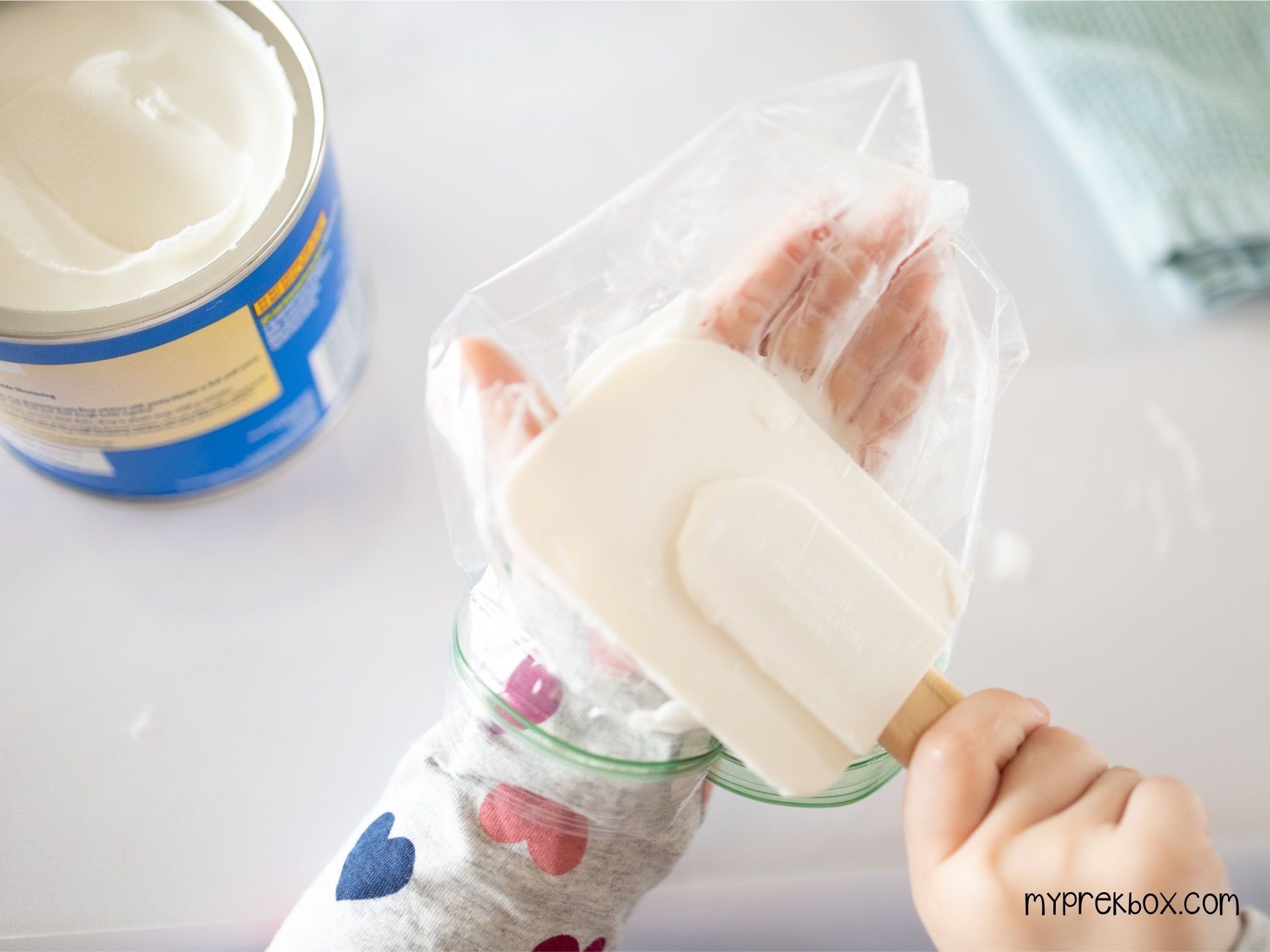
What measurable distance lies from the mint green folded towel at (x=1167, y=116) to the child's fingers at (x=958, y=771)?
0.33 metres

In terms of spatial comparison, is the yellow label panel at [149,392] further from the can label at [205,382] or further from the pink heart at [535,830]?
the pink heart at [535,830]

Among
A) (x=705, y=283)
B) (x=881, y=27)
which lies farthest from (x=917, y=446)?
(x=881, y=27)

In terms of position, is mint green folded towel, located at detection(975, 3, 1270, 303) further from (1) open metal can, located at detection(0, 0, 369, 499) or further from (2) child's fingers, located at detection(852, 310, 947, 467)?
(1) open metal can, located at detection(0, 0, 369, 499)

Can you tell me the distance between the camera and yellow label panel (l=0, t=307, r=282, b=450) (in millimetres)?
417

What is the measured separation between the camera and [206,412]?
0.46 meters

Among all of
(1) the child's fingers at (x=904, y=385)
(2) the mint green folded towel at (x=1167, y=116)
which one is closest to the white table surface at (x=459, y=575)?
(2) the mint green folded towel at (x=1167, y=116)

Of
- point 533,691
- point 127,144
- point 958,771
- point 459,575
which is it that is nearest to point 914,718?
point 958,771

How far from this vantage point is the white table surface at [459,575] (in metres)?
0.48

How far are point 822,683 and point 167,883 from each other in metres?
0.30

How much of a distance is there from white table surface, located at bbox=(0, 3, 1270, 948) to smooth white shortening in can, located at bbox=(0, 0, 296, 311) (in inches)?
5.5

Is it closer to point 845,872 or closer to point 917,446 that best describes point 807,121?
point 917,446

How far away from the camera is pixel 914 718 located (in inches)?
14.9

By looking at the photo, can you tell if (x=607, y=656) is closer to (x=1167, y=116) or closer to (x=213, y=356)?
(x=213, y=356)

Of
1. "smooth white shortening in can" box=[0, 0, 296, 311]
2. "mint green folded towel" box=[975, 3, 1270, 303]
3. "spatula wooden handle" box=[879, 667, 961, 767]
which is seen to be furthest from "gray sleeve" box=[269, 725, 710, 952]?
"mint green folded towel" box=[975, 3, 1270, 303]
